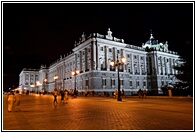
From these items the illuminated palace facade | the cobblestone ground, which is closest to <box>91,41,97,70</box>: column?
the illuminated palace facade

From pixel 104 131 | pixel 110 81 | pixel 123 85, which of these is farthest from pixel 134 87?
pixel 104 131

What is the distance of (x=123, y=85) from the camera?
63.7m

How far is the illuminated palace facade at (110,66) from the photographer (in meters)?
56.6

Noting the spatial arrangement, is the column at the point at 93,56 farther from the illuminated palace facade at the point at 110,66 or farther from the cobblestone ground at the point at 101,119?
the cobblestone ground at the point at 101,119

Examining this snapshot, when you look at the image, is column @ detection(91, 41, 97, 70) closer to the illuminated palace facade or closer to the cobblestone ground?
the illuminated palace facade

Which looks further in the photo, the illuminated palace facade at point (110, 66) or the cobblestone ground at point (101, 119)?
the illuminated palace facade at point (110, 66)

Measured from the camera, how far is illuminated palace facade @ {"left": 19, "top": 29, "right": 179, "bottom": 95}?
5656 cm

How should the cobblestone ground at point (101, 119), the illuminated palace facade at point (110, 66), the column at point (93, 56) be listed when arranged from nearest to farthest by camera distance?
the cobblestone ground at point (101, 119) → the column at point (93, 56) → the illuminated palace facade at point (110, 66)

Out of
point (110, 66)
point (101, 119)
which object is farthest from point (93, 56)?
point (101, 119)

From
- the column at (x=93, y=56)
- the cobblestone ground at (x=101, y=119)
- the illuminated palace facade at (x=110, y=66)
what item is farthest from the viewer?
the illuminated palace facade at (x=110, y=66)

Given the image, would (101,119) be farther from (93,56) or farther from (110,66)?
(110,66)

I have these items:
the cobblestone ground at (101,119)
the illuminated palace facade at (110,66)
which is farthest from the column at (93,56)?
the cobblestone ground at (101,119)

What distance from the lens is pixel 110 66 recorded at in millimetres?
60094

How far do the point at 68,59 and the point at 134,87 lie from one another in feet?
100
